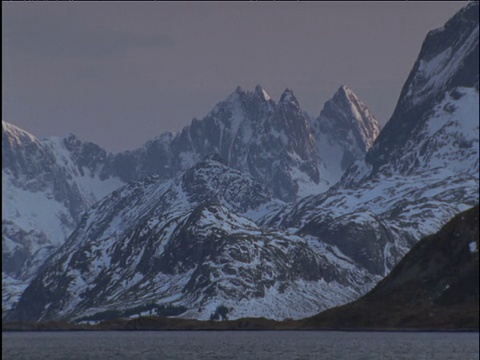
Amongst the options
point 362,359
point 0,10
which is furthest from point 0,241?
point 362,359

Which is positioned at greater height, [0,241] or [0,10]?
[0,10]

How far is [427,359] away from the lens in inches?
7721

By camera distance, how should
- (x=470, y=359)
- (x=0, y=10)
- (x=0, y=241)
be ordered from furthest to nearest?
1. (x=470, y=359)
2. (x=0, y=241)
3. (x=0, y=10)

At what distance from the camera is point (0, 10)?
4461 inches

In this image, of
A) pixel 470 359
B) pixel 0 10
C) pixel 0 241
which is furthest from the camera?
pixel 470 359

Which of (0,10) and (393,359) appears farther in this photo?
(393,359)

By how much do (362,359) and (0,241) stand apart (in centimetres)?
9231

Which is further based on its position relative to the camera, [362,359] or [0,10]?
[362,359]

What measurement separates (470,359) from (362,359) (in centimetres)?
2127

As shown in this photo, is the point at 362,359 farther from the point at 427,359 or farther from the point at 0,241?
the point at 0,241

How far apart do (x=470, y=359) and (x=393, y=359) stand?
1550cm

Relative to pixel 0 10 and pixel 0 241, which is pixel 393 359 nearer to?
pixel 0 241

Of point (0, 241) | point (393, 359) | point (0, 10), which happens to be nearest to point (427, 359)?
point (393, 359)

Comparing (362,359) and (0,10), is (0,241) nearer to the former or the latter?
(0,10)
